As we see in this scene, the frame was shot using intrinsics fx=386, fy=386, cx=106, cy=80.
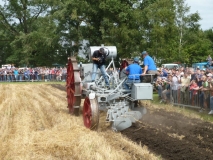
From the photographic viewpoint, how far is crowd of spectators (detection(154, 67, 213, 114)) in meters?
11.9

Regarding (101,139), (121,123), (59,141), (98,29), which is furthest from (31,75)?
(59,141)

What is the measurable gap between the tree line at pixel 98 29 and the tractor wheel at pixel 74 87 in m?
16.9

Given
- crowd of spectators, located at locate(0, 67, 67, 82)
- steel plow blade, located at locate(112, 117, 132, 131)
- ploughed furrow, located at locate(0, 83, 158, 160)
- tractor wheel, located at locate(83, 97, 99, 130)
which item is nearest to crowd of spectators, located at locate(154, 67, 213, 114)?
steel plow blade, located at locate(112, 117, 132, 131)

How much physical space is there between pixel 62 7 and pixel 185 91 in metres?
26.0

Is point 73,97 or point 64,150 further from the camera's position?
point 73,97

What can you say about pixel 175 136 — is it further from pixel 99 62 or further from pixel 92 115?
pixel 99 62

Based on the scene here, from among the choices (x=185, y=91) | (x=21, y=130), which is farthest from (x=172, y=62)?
(x=21, y=130)

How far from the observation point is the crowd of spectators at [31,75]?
34281 mm

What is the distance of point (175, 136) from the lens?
785 cm

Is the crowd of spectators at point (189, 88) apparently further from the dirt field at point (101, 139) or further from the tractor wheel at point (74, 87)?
the tractor wheel at point (74, 87)

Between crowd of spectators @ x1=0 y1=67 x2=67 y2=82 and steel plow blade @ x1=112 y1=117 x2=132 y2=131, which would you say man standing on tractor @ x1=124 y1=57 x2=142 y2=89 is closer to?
steel plow blade @ x1=112 y1=117 x2=132 y2=131

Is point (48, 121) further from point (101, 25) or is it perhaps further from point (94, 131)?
point (101, 25)

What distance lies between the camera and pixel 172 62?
38000 mm

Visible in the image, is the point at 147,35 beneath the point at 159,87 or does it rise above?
above
